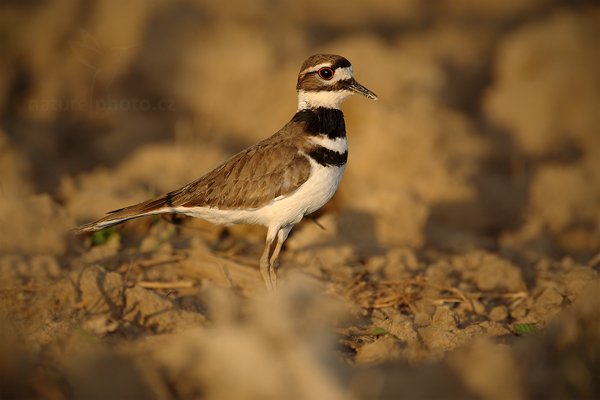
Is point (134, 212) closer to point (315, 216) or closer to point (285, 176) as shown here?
point (285, 176)

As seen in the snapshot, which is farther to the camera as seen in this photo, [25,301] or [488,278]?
[488,278]

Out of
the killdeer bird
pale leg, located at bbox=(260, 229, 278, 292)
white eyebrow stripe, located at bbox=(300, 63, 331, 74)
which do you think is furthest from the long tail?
white eyebrow stripe, located at bbox=(300, 63, 331, 74)

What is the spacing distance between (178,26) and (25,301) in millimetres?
6693

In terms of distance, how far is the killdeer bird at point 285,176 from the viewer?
4.87m

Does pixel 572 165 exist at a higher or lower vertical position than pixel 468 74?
lower

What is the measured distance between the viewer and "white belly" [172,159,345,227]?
4816mm

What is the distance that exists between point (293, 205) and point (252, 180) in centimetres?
36

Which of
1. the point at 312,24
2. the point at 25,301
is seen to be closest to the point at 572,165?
the point at 312,24

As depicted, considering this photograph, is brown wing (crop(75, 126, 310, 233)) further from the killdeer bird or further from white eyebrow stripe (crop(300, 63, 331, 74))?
white eyebrow stripe (crop(300, 63, 331, 74))

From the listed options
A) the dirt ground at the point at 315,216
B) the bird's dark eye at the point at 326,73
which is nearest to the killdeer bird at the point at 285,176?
the bird's dark eye at the point at 326,73

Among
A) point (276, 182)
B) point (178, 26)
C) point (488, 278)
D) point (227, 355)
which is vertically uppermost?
point (178, 26)

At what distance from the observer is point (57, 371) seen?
11.7ft

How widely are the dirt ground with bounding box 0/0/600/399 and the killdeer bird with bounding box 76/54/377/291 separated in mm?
506

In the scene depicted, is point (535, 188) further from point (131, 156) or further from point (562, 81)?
point (131, 156)
